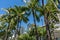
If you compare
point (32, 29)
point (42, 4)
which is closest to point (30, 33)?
point (32, 29)

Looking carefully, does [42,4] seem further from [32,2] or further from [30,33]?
[30,33]

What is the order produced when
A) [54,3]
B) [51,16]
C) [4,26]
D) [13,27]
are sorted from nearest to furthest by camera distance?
[54,3]
[51,16]
[13,27]
[4,26]

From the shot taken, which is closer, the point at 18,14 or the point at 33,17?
the point at 33,17

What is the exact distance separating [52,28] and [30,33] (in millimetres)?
4839

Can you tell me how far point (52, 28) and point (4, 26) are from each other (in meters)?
14.3

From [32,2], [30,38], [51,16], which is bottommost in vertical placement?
[30,38]

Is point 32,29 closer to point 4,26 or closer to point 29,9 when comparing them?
point 29,9

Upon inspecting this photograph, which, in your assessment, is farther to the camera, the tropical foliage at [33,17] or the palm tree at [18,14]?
the palm tree at [18,14]

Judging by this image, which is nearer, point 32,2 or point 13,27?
point 32,2

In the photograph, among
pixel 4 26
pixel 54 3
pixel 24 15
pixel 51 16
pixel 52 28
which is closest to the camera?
pixel 54 3

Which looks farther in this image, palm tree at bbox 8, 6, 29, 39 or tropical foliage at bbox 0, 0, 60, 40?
palm tree at bbox 8, 6, 29, 39

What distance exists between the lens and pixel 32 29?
42.0 metres

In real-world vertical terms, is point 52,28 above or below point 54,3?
below

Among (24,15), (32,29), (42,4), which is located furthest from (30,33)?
(42,4)
